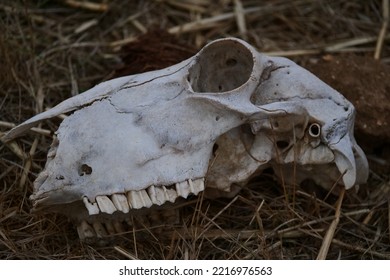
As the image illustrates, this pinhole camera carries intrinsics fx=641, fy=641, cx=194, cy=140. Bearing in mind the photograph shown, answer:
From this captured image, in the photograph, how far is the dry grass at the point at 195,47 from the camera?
2631mm

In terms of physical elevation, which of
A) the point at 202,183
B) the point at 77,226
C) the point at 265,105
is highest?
the point at 265,105

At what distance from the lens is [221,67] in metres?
2.73

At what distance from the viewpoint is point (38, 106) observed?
3.13m

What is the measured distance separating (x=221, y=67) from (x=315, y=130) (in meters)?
0.48

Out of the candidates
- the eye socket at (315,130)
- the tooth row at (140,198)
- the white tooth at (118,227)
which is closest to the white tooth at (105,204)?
the tooth row at (140,198)

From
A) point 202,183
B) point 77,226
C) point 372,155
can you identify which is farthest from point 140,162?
point 372,155

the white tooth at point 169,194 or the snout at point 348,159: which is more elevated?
the white tooth at point 169,194

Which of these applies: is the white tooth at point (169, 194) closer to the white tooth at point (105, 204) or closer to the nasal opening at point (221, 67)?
the white tooth at point (105, 204)

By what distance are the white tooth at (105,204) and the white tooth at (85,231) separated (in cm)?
25

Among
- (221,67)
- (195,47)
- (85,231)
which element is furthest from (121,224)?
(195,47)

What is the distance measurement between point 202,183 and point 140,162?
25 cm

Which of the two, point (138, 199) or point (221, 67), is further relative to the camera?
point (221, 67)

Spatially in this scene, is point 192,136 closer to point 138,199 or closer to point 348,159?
point 138,199
